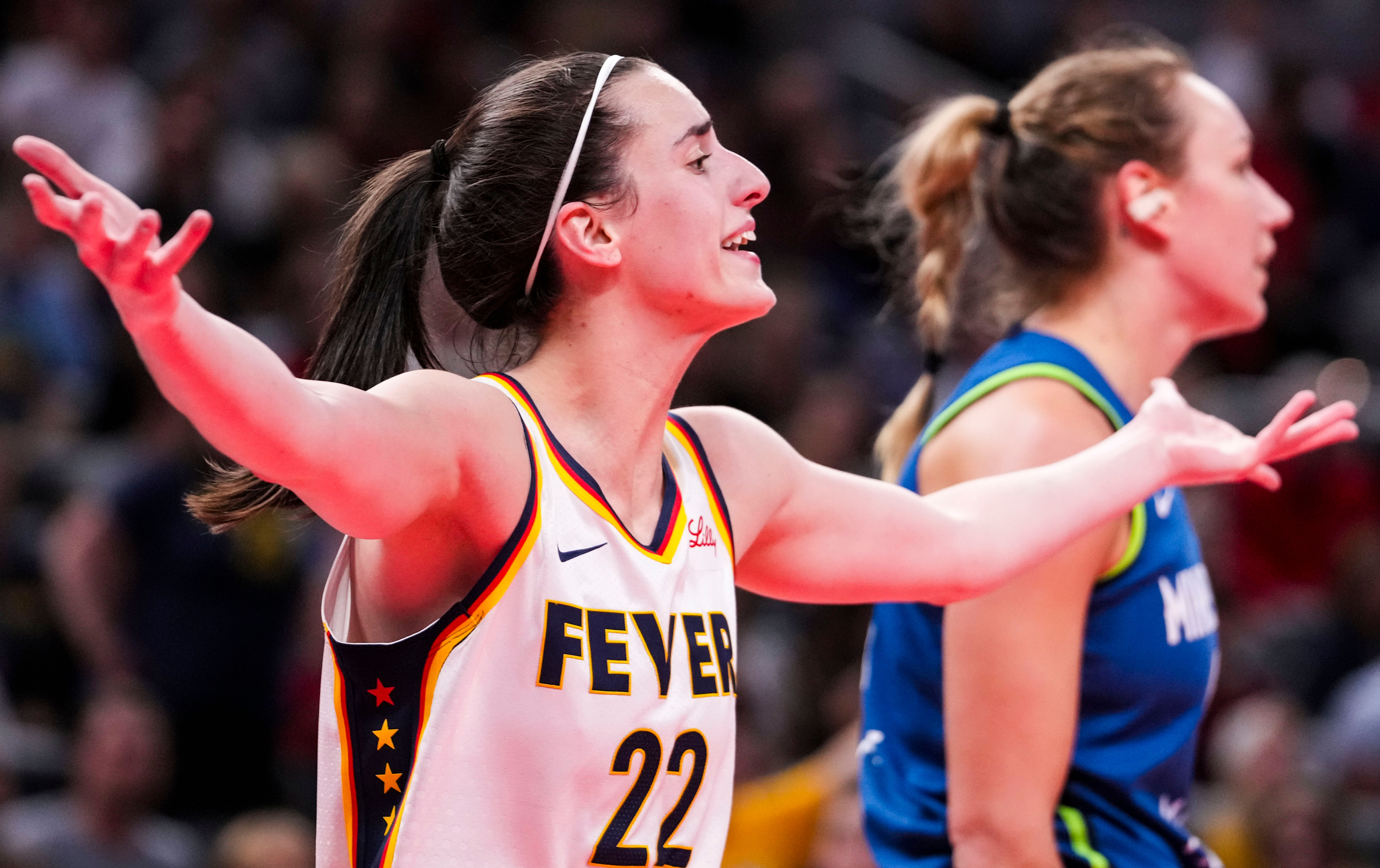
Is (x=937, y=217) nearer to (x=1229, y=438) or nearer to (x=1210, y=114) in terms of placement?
(x=1210, y=114)

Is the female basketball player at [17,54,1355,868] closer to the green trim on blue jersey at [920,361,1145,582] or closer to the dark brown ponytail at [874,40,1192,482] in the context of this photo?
the green trim on blue jersey at [920,361,1145,582]

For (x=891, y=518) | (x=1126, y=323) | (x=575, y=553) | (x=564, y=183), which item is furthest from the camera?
(x=1126, y=323)

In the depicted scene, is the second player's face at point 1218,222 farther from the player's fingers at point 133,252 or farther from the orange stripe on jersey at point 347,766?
the player's fingers at point 133,252

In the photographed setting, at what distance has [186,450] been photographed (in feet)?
19.9

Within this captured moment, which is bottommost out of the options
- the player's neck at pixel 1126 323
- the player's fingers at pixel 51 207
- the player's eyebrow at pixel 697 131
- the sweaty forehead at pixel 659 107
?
the player's neck at pixel 1126 323

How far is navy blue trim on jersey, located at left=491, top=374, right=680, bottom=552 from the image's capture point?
217 cm

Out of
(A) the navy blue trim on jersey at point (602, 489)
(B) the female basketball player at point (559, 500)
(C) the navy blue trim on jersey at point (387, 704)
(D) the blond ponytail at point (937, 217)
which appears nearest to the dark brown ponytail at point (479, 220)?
(B) the female basketball player at point (559, 500)

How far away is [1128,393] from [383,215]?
1504 mm

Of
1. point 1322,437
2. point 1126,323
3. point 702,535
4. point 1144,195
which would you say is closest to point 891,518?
point 702,535

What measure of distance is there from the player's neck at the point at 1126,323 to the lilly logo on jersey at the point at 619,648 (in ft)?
3.96

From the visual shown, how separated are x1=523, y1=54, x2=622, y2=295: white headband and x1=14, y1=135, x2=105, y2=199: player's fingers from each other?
2.31 feet

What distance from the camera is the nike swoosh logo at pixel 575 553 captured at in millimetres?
2090

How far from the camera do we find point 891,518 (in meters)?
2.51

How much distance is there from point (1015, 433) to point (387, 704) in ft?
4.26
